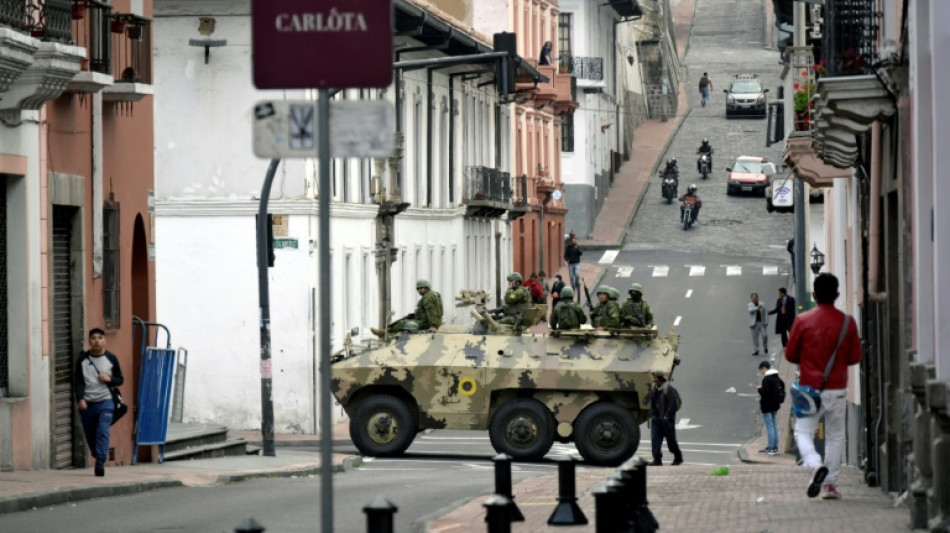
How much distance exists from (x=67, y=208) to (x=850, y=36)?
891 centimetres

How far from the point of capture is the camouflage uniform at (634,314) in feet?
94.4

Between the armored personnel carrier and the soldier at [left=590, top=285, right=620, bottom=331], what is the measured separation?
1.44 feet

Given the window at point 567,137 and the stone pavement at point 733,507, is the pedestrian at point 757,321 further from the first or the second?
the window at point 567,137

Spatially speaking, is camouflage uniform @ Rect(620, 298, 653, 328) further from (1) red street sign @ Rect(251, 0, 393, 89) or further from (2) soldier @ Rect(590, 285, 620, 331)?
(1) red street sign @ Rect(251, 0, 393, 89)

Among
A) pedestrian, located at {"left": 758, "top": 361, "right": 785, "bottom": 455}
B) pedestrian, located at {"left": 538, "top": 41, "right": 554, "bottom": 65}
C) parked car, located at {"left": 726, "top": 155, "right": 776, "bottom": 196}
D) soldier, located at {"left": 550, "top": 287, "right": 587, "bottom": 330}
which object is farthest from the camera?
parked car, located at {"left": 726, "top": 155, "right": 776, "bottom": 196}

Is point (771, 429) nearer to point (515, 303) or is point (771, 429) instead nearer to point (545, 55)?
point (515, 303)

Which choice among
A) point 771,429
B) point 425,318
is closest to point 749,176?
point 771,429

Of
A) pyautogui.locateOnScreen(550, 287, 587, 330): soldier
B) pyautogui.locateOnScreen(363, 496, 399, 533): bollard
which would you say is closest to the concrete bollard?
pyautogui.locateOnScreen(363, 496, 399, 533): bollard

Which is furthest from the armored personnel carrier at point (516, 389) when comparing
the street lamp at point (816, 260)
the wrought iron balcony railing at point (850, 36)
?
the wrought iron balcony railing at point (850, 36)

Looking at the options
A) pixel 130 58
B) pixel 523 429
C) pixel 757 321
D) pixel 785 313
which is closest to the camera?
pixel 130 58

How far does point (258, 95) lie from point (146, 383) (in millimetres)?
12130

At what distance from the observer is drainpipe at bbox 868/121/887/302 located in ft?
61.5

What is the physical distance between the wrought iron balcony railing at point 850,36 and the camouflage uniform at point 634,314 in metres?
10.4

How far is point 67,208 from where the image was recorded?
22.5 metres
